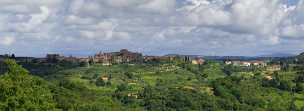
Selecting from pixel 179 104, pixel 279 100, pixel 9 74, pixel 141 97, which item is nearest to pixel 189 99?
pixel 179 104

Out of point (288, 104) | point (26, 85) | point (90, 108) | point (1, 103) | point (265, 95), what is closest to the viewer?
point (1, 103)

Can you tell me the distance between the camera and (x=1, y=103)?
3706cm

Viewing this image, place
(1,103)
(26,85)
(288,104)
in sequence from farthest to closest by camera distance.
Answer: (288,104) < (26,85) < (1,103)

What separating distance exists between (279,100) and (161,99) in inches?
1545

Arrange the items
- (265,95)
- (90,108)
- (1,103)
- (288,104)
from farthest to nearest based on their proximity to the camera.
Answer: (265,95) < (288,104) < (90,108) < (1,103)

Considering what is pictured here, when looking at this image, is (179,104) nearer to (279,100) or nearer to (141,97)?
(141,97)

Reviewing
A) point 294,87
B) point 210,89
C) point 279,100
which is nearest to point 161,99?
point 210,89

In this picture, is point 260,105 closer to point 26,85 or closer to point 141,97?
point 141,97

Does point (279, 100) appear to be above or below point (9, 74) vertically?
below

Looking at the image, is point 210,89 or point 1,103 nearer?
point 1,103

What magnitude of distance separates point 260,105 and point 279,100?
781 cm

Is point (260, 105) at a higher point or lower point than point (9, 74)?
lower

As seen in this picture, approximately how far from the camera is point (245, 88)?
193375 mm

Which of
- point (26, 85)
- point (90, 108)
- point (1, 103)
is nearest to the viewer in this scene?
point (1, 103)
